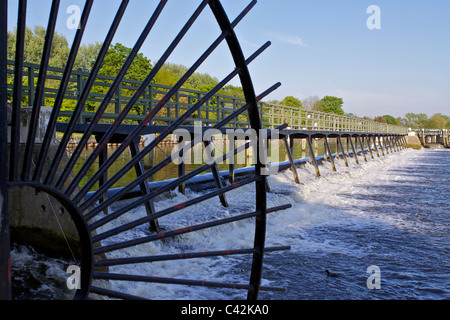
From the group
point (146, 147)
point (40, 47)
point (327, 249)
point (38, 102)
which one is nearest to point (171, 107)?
point (327, 249)

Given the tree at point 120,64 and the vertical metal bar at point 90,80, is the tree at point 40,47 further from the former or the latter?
the vertical metal bar at point 90,80

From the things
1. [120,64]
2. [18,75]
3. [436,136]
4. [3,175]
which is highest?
[120,64]

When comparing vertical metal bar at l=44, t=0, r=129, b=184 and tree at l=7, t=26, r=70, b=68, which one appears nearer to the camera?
vertical metal bar at l=44, t=0, r=129, b=184

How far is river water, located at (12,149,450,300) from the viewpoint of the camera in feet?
19.5

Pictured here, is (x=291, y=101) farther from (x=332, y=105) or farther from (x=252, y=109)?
(x=252, y=109)

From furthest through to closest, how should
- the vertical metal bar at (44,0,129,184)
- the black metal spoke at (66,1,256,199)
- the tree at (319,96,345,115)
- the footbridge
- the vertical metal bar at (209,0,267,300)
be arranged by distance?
1. the tree at (319,96,345,115)
2. the footbridge
3. the vertical metal bar at (209,0,267,300)
4. the black metal spoke at (66,1,256,199)
5. the vertical metal bar at (44,0,129,184)

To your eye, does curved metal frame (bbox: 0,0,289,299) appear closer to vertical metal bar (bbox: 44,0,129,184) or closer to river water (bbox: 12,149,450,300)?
vertical metal bar (bbox: 44,0,129,184)

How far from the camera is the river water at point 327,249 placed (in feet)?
19.5

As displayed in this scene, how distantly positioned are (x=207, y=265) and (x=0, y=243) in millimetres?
5254

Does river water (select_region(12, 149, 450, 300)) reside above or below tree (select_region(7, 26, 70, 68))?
below

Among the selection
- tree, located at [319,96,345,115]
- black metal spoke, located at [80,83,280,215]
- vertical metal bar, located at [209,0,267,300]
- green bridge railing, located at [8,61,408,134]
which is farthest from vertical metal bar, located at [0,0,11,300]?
tree, located at [319,96,345,115]

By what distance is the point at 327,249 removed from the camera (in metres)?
8.14
